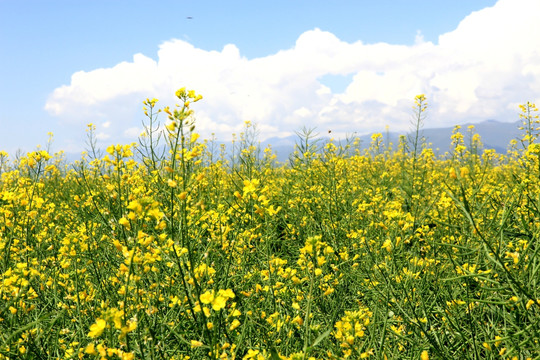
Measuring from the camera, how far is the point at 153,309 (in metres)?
1.75

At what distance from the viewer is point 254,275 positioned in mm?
2492

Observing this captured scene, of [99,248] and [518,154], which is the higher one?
[518,154]

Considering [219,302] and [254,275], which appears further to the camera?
[254,275]

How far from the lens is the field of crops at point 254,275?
4.51 ft

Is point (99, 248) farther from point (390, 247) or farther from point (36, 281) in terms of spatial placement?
point (390, 247)

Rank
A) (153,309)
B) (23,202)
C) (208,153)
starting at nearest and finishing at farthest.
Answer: (153,309) < (23,202) < (208,153)

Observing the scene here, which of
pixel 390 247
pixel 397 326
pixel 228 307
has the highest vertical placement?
pixel 390 247

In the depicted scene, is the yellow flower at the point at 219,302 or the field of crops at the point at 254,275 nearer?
the yellow flower at the point at 219,302

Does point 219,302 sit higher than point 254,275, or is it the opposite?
point 219,302

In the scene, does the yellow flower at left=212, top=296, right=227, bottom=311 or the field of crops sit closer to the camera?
the yellow flower at left=212, top=296, right=227, bottom=311

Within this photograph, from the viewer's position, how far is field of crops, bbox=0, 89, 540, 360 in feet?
4.51

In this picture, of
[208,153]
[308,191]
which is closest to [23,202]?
[308,191]

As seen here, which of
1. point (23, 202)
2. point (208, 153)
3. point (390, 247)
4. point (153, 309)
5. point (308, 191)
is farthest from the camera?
point (208, 153)

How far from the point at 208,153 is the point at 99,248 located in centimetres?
374
